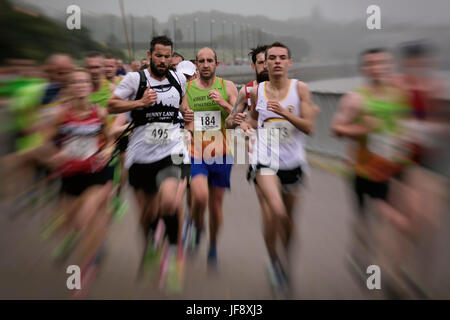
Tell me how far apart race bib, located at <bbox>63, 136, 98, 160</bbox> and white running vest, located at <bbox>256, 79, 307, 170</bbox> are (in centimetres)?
151

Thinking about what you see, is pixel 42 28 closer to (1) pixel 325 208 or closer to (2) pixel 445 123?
(1) pixel 325 208

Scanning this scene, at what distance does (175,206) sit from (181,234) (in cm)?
45

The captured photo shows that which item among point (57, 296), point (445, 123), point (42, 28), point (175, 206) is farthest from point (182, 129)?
point (42, 28)

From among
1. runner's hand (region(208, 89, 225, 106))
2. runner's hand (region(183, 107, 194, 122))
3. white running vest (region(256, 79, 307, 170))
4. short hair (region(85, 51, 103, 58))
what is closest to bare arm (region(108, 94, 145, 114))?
runner's hand (region(183, 107, 194, 122))

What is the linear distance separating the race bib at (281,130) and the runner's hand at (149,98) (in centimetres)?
104

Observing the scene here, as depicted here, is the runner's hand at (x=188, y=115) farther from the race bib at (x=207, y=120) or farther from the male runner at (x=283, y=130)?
the male runner at (x=283, y=130)

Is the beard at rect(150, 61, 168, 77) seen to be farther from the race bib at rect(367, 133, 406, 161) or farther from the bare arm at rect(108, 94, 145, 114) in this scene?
the race bib at rect(367, 133, 406, 161)

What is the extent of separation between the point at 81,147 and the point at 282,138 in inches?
70.2

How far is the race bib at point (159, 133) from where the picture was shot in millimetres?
4426

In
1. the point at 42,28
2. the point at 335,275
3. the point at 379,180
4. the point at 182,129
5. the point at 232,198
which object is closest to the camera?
the point at 379,180

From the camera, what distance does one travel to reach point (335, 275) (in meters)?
4.04

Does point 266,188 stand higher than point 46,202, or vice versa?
point 266,188

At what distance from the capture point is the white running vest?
420cm

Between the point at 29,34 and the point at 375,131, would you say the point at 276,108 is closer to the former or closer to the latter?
the point at 375,131
